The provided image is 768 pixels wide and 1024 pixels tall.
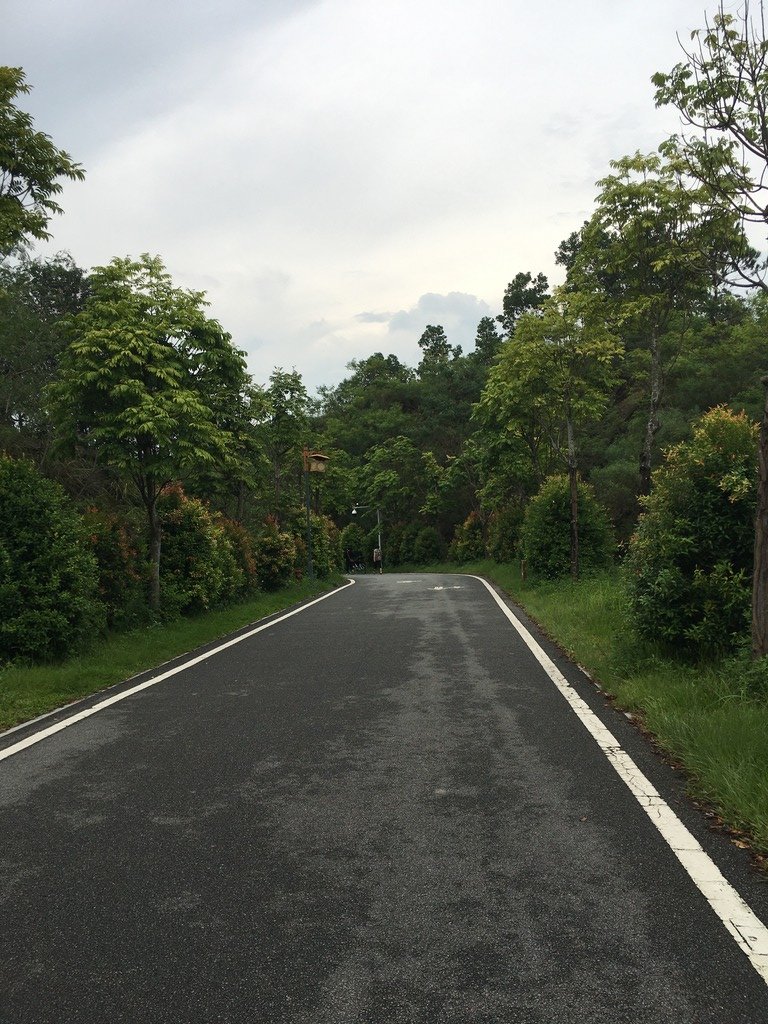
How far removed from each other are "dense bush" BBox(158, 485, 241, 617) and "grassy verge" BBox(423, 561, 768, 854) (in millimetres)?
7001

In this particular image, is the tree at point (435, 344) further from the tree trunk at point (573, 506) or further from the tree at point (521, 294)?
the tree trunk at point (573, 506)

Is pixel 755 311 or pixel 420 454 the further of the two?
pixel 420 454

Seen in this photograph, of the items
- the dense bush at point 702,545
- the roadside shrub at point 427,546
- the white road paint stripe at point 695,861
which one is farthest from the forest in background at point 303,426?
the roadside shrub at point 427,546

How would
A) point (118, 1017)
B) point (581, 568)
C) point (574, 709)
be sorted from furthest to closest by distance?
point (581, 568)
point (574, 709)
point (118, 1017)

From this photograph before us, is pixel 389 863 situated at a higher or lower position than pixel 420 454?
lower

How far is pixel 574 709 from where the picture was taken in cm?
685

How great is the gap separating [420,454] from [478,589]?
1353 inches

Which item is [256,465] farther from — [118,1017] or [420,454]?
[420,454]

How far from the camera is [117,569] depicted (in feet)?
37.9

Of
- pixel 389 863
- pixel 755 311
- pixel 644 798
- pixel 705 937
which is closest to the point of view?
pixel 705 937

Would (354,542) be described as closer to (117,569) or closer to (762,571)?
(117,569)

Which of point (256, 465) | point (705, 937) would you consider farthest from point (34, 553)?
point (256, 465)

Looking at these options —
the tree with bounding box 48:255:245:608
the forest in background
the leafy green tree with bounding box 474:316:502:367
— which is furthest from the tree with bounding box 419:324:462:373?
the tree with bounding box 48:255:245:608

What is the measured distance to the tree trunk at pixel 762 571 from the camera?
639 cm
